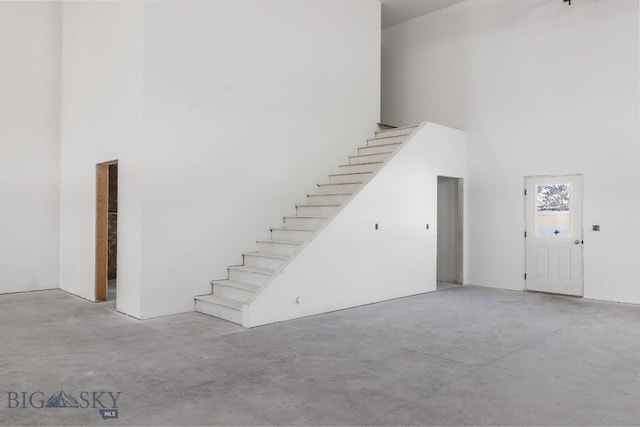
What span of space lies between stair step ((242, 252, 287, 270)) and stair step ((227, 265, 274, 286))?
66 mm

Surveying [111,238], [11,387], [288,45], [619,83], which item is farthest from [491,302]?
[111,238]

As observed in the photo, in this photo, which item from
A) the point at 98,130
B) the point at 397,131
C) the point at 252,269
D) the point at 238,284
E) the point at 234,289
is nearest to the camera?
the point at 234,289

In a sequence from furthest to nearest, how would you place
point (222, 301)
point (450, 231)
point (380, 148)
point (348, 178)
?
point (450, 231) → point (380, 148) → point (348, 178) → point (222, 301)

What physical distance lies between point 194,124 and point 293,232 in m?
1.92

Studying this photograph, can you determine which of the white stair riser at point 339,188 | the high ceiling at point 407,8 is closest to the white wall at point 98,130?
the white stair riser at point 339,188

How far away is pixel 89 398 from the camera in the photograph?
3.23 metres

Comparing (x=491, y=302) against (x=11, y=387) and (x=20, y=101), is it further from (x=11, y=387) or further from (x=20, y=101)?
(x=20, y=101)

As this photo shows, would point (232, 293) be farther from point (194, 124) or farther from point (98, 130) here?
point (98, 130)

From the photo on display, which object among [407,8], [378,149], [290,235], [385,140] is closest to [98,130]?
[290,235]

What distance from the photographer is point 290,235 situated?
21.5ft

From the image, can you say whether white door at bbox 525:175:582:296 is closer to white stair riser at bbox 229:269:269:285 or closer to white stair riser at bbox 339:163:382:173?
white stair riser at bbox 339:163:382:173

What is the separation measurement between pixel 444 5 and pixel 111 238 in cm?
766

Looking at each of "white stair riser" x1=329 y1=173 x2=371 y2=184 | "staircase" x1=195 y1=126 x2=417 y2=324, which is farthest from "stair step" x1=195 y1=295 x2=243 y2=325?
"white stair riser" x1=329 y1=173 x2=371 y2=184

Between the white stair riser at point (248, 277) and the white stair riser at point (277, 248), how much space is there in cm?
54
